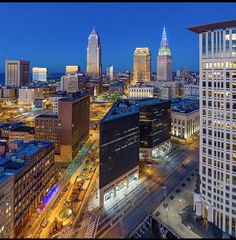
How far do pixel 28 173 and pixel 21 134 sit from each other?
89.1ft

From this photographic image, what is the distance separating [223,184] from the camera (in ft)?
94.8

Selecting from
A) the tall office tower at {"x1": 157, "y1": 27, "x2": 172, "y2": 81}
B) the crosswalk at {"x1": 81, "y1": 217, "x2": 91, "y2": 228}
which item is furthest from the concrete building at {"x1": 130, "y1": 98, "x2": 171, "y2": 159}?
the tall office tower at {"x1": 157, "y1": 27, "x2": 172, "y2": 81}

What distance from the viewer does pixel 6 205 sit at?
26828 millimetres

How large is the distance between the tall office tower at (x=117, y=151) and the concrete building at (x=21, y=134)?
22629 mm

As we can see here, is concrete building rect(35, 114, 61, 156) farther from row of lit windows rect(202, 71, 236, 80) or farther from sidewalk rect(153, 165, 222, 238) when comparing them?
row of lit windows rect(202, 71, 236, 80)

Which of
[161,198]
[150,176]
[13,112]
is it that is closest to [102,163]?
[161,198]

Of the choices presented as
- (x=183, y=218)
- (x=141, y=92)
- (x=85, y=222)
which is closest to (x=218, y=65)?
(x=183, y=218)

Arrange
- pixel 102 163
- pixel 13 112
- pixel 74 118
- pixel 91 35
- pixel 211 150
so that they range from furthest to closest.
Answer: pixel 91 35, pixel 13 112, pixel 74 118, pixel 102 163, pixel 211 150

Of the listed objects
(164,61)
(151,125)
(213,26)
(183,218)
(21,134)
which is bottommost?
(183,218)

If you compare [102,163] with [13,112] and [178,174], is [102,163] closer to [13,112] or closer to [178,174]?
[178,174]

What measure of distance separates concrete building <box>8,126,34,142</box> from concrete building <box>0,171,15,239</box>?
29.3 meters

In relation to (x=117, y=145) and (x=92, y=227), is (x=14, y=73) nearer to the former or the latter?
(x=117, y=145)

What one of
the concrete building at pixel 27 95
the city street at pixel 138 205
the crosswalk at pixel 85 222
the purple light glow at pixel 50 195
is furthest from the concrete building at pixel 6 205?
the concrete building at pixel 27 95

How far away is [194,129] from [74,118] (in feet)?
98.0
